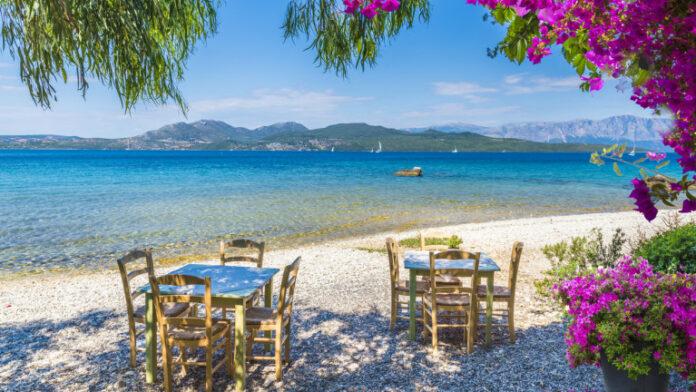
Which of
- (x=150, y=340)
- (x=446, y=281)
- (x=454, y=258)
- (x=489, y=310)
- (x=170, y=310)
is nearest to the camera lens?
(x=150, y=340)

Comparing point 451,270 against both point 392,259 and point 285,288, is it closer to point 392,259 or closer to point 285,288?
point 392,259

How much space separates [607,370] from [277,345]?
328cm

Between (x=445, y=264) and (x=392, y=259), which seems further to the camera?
(x=392, y=259)

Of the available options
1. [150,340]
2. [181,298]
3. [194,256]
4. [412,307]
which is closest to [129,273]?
[150,340]

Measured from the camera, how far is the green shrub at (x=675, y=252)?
6.56m

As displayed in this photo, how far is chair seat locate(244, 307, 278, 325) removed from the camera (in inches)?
210

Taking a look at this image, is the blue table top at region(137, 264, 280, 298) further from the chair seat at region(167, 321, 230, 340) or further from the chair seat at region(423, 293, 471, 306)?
the chair seat at region(423, 293, 471, 306)

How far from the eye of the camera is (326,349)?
244 inches

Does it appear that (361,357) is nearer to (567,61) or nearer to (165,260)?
(567,61)

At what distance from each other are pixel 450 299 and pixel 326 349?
1.80 m

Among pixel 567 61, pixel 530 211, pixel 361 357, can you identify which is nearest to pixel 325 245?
pixel 361 357

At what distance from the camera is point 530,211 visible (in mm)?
26547

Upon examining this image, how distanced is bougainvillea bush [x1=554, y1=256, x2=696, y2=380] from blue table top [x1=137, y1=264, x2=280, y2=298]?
10.6 feet

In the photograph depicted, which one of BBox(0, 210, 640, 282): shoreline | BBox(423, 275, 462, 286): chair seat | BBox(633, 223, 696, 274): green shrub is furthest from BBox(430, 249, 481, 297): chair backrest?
BBox(0, 210, 640, 282): shoreline
